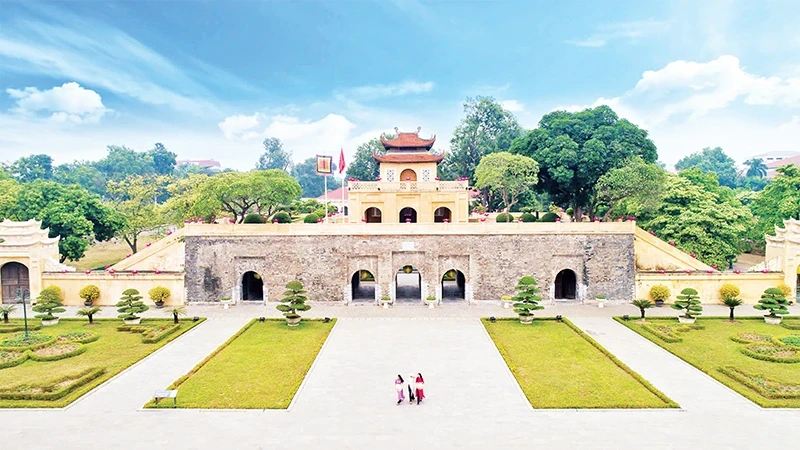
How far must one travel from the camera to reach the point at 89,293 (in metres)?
27.8

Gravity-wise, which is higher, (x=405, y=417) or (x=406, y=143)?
(x=406, y=143)

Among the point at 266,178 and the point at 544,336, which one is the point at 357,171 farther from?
the point at 544,336

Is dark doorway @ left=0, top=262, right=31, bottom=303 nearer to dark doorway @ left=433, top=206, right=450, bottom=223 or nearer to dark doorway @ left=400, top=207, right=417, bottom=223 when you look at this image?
dark doorway @ left=400, top=207, right=417, bottom=223

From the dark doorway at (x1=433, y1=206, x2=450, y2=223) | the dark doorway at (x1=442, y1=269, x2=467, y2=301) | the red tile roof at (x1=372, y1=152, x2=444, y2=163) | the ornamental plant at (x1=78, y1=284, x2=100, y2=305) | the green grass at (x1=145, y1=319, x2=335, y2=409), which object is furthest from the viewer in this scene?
the dark doorway at (x1=433, y1=206, x2=450, y2=223)

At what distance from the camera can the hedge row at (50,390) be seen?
1552cm

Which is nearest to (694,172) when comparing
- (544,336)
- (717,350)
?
(717,350)

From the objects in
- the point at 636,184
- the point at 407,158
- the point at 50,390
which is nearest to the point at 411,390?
the point at 50,390

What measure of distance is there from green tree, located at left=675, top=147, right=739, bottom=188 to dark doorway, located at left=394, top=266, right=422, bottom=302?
69.8 meters

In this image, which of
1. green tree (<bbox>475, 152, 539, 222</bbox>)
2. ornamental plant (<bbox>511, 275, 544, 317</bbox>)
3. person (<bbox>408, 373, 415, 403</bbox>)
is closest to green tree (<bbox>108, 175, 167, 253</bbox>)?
green tree (<bbox>475, 152, 539, 222</bbox>)

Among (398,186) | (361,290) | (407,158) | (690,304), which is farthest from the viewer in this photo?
(407,158)

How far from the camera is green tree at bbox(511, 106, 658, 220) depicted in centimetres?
3519

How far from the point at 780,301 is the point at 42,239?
4132 cm

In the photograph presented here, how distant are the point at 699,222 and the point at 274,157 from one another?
83149 millimetres

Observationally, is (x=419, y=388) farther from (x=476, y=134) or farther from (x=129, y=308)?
(x=476, y=134)
